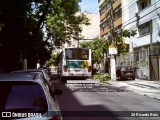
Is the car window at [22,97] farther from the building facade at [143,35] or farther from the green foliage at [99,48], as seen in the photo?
the green foliage at [99,48]

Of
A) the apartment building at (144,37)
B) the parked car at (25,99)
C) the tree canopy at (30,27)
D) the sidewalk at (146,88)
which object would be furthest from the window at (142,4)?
the parked car at (25,99)

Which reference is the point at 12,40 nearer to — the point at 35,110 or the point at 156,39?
the point at 156,39

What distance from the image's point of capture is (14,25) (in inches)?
1000

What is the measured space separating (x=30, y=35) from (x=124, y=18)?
66.6 ft

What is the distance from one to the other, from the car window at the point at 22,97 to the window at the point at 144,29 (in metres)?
33.2

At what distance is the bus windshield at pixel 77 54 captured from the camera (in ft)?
102

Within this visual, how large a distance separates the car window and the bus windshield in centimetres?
2609

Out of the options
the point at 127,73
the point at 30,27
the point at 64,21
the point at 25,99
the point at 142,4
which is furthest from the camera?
the point at 64,21

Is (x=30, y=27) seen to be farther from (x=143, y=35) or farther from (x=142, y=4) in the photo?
(x=142, y=4)

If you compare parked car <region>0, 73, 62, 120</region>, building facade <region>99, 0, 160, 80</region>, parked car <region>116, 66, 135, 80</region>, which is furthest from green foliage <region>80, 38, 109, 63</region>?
parked car <region>0, 73, 62, 120</region>

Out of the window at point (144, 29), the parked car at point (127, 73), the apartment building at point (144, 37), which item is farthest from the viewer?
the window at point (144, 29)

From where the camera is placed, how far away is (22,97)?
493 centimetres

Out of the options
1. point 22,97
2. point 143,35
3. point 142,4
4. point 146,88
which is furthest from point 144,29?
point 22,97

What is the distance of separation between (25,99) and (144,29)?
34780mm
